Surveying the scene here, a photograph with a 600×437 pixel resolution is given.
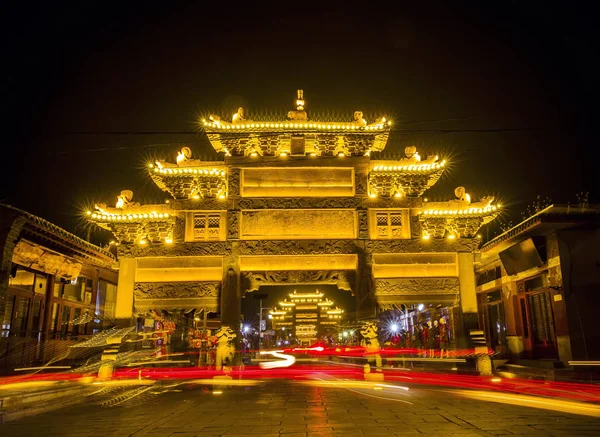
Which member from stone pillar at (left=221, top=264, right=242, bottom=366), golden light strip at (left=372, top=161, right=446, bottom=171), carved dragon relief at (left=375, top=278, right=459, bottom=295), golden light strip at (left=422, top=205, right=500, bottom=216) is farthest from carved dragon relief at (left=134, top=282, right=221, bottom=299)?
A: golden light strip at (left=422, top=205, right=500, bottom=216)

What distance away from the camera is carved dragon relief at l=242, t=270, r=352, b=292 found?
1759cm

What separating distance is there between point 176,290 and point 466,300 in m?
11.3

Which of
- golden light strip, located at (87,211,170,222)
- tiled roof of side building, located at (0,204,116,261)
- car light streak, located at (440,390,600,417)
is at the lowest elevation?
car light streak, located at (440,390,600,417)

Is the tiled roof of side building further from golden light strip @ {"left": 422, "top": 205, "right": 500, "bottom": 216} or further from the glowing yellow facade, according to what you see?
the glowing yellow facade

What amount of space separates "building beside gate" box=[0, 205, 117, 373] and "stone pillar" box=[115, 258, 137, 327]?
243 centimetres

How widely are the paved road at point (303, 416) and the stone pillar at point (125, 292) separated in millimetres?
5335

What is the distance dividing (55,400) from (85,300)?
567 inches

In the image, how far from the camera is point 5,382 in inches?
567

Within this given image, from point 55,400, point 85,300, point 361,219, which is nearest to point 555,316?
point 361,219

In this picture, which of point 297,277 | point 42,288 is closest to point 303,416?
point 297,277

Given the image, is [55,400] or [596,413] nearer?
[596,413]

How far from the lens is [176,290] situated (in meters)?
17.6

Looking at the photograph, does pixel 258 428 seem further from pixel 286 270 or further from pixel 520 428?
pixel 286 270

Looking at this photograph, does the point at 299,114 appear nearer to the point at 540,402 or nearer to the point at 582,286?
the point at 582,286
